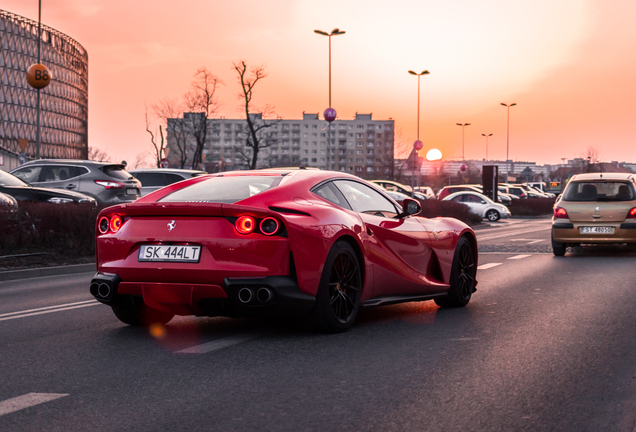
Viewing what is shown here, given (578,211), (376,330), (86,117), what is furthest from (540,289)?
(86,117)

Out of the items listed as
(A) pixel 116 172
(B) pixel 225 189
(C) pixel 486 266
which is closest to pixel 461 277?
(B) pixel 225 189

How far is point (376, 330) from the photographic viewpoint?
263 inches

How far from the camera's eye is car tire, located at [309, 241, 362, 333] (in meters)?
6.13

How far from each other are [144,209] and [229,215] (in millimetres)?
686

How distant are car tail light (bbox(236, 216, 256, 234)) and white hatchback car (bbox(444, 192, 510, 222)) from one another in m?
33.7

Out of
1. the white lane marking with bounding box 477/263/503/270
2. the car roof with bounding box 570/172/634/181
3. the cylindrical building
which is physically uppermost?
the cylindrical building

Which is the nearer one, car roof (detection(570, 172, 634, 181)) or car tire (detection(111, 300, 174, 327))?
car tire (detection(111, 300, 174, 327))

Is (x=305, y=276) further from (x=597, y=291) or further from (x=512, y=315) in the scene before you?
(x=597, y=291)

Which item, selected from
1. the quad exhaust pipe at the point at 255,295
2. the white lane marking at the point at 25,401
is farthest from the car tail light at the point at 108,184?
the white lane marking at the point at 25,401

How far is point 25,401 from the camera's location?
4.29m

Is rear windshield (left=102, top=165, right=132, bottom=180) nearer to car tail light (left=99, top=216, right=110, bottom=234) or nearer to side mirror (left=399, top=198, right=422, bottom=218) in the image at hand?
side mirror (left=399, top=198, right=422, bottom=218)

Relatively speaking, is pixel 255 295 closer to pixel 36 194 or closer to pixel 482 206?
pixel 36 194

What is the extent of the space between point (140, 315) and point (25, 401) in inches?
98.0

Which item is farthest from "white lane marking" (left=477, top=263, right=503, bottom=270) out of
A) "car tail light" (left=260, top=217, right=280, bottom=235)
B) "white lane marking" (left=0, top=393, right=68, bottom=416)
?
"white lane marking" (left=0, top=393, right=68, bottom=416)
